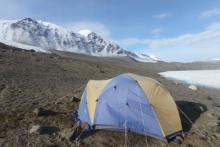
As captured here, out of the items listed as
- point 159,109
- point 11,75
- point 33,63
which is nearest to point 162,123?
point 159,109

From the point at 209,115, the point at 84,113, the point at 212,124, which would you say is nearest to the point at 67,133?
the point at 84,113

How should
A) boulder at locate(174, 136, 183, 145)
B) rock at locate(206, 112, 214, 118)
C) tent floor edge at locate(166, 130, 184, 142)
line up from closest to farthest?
boulder at locate(174, 136, 183, 145) → tent floor edge at locate(166, 130, 184, 142) → rock at locate(206, 112, 214, 118)

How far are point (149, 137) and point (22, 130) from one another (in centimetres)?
479

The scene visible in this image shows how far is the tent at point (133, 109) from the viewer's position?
38.0ft

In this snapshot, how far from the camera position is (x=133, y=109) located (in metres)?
12.0

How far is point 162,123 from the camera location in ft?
38.1

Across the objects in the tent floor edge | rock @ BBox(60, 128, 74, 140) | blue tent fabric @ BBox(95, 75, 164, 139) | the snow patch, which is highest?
blue tent fabric @ BBox(95, 75, 164, 139)

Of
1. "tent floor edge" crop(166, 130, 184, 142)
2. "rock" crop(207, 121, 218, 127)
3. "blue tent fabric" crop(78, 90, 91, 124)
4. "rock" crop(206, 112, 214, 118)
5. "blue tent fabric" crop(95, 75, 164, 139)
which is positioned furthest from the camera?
"rock" crop(206, 112, 214, 118)

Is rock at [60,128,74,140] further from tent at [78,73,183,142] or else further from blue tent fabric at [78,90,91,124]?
blue tent fabric at [78,90,91,124]

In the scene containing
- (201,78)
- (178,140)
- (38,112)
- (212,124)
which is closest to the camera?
(178,140)

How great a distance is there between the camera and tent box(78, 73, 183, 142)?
38.0 feet

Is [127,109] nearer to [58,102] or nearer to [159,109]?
[159,109]

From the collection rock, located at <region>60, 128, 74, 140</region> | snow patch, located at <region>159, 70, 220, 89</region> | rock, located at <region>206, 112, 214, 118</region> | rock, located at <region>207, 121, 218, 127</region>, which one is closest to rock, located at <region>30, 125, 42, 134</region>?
rock, located at <region>60, 128, 74, 140</region>

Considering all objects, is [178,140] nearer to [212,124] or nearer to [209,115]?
[212,124]
